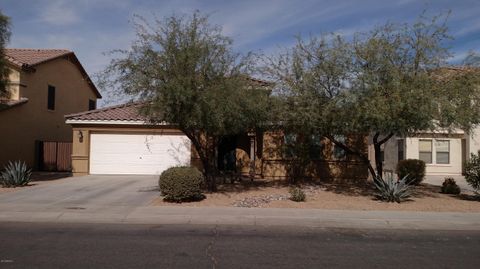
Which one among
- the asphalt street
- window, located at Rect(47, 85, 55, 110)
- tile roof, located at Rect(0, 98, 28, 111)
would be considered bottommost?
the asphalt street

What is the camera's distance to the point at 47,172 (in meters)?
26.1

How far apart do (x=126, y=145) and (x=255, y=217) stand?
43.7ft

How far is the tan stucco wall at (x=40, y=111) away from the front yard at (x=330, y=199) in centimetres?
1290

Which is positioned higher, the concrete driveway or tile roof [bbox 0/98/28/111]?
tile roof [bbox 0/98/28/111]

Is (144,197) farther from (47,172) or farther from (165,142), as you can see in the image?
(47,172)

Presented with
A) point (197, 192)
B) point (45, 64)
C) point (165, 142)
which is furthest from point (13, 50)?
point (197, 192)

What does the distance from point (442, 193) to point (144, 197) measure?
10866 millimetres

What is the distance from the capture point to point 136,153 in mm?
24344

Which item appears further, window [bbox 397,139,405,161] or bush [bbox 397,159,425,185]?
window [bbox 397,139,405,161]

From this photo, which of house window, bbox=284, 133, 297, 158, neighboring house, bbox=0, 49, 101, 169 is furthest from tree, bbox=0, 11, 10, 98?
house window, bbox=284, 133, 297, 158

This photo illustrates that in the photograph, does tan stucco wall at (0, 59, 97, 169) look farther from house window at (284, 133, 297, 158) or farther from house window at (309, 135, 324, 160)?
house window at (309, 135, 324, 160)

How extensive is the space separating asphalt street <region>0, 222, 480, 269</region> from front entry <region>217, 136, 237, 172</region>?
12.3 meters

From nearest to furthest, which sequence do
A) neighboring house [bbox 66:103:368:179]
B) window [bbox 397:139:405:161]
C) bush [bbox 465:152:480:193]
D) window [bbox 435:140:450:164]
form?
bush [bbox 465:152:480:193]
neighboring house [bbox 66:103:368:179]
window [bbox 435:140:450:164]
window [bbox 397:139:405:161]

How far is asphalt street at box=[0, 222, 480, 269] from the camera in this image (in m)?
7.73
